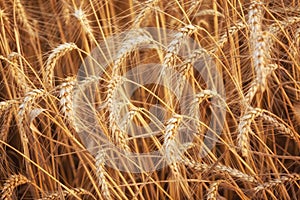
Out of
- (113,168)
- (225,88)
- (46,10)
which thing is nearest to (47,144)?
(113,168)

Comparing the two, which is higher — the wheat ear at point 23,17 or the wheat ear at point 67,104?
the wheat ear at point 23,17

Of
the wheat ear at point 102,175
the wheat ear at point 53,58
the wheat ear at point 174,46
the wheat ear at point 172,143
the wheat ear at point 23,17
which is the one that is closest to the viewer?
the wheat ear at point 172,143

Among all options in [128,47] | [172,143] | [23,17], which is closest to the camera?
[172,143]

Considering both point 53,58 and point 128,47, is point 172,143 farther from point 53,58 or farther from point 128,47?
point 53,58

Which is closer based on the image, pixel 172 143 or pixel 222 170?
pixel 172 143

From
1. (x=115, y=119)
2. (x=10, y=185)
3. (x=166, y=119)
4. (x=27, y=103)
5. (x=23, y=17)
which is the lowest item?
(x=10, y=185)

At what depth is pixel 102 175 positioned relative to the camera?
A: 6.55 feet

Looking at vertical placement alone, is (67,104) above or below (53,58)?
below

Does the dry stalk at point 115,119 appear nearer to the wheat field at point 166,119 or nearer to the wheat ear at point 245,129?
the wheat field at point 166,119

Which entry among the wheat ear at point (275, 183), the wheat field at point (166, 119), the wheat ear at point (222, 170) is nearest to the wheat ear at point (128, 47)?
the wheat field at point (166, 119)

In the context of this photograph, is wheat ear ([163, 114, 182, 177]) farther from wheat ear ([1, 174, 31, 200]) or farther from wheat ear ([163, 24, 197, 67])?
wheat ear ([1, 174, 31, 200])

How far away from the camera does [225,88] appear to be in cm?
248

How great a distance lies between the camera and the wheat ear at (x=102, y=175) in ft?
6.45

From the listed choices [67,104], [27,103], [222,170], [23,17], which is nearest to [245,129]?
[222,170]
